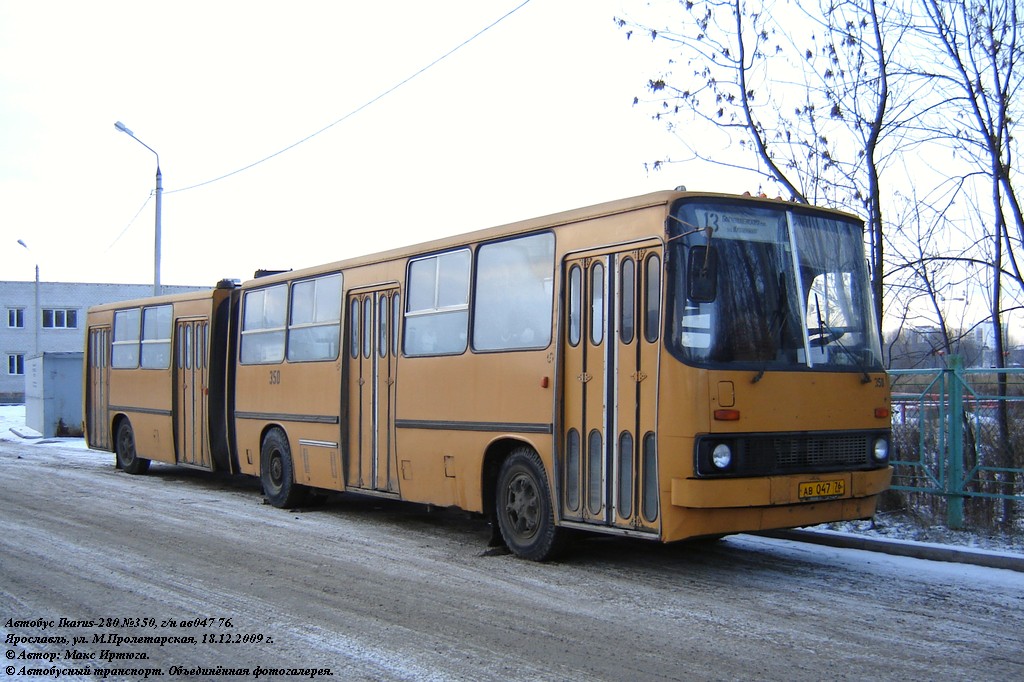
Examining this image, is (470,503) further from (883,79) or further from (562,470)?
(883,79)

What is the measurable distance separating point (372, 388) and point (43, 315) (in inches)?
2418

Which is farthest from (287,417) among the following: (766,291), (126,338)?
(766,291)

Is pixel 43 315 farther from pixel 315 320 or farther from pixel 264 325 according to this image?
pixel 315 320

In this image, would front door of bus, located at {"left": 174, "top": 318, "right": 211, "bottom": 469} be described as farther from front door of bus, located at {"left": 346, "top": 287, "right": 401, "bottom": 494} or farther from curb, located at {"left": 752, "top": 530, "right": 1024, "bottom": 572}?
curb, located at {"left": 752, "top": 530, "right": 1024, "bottom": 572}

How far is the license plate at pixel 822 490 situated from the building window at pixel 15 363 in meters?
66.2

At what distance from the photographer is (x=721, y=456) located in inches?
294

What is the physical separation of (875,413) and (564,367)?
2607 millimetres

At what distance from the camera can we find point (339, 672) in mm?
5629

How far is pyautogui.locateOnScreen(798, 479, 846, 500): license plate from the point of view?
25.5 ft

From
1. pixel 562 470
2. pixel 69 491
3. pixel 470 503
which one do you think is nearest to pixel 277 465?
pixel 69 491

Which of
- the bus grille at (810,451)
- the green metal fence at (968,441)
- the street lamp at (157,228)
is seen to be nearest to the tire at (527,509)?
the bus grille at (810,451)

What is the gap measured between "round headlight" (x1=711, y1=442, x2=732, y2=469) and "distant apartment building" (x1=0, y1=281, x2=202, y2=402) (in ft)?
200

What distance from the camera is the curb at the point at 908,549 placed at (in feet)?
27.8

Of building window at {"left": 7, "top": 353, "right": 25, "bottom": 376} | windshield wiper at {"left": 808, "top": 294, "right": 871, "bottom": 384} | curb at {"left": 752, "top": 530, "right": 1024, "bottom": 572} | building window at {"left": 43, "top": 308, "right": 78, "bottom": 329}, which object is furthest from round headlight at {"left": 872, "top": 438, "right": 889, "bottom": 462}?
building window at {"left": 7, "top": 353, "right": 25, "bottom": 376}
